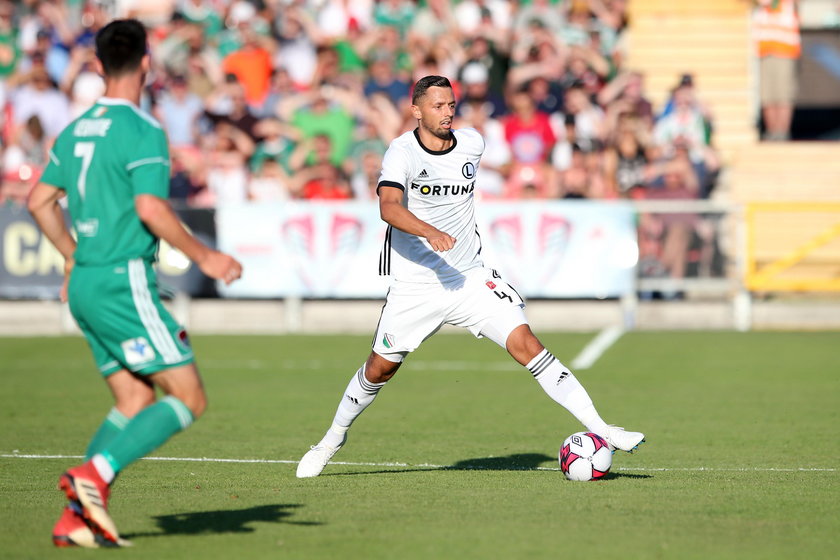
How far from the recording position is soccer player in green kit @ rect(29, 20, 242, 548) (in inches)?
253

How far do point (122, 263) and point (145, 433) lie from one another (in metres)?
0.77

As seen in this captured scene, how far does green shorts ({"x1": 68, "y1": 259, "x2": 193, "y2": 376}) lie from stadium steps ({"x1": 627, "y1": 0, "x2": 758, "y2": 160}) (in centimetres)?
1816

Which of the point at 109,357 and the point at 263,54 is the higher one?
the point at 263,54

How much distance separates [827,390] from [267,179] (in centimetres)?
942

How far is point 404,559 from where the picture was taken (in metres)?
6.37

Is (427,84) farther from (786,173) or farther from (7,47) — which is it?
(7,47)

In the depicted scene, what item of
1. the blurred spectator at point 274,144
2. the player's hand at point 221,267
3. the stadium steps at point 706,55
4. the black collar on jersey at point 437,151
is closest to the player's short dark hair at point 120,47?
the player's hand at point 221,267

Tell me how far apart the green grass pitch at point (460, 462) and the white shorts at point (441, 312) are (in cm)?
85

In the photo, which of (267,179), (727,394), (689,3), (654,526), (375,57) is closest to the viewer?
(654,526)

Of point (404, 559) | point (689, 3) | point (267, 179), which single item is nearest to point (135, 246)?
point (404, 559)

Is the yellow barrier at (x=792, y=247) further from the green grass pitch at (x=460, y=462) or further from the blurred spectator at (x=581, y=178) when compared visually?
the blurred spectator at (x=581, y=178)

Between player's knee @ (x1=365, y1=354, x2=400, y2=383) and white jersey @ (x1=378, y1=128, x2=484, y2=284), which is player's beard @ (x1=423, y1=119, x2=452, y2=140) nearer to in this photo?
white jersey @ (x1=378, y1=128, x2=484, y2=284)

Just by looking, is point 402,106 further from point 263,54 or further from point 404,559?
point 404,559

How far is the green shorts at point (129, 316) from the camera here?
645 cm
